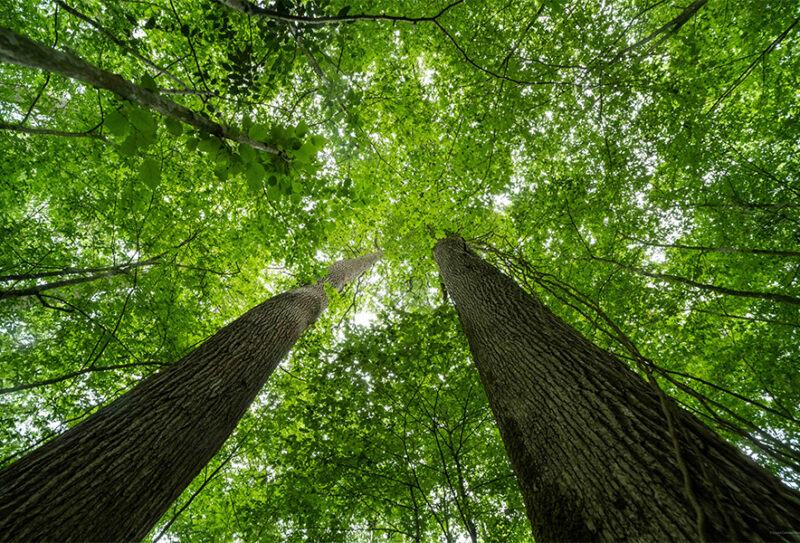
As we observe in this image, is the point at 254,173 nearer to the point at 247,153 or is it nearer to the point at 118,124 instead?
the point at 247,153

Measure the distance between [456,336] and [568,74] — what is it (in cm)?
465

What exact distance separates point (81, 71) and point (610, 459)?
2632 millimetres

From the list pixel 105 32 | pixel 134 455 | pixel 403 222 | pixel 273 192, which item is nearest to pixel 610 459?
A: pixel 273 192

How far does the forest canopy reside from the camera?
404 centimetres

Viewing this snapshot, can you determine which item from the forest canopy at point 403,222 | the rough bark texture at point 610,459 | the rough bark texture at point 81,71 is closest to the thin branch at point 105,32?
the forest canopy at point 403,222

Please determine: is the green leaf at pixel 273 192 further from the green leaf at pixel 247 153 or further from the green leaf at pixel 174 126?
the green leaf at pixel 174 126

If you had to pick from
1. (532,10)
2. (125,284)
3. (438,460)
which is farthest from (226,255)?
(532,10)

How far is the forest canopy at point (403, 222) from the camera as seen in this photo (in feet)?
13.3

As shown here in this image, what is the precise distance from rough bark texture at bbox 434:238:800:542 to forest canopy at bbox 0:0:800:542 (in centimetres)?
163

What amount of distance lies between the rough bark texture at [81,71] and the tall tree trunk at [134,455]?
2.19 m

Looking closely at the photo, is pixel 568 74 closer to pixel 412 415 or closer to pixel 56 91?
pixel 412 415

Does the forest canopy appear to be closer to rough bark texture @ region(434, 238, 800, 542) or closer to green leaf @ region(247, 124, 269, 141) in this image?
rough bark texture @ region(434, 238, 800, 542)

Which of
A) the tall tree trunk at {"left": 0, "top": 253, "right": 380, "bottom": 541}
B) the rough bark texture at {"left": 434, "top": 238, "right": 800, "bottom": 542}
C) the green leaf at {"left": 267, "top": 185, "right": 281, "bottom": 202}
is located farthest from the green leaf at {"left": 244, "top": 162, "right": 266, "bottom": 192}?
the tall tree trunk at {"left": 0, "top": 253, "right": 380, "bottom": 541}

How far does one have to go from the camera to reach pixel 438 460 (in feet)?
13.8
